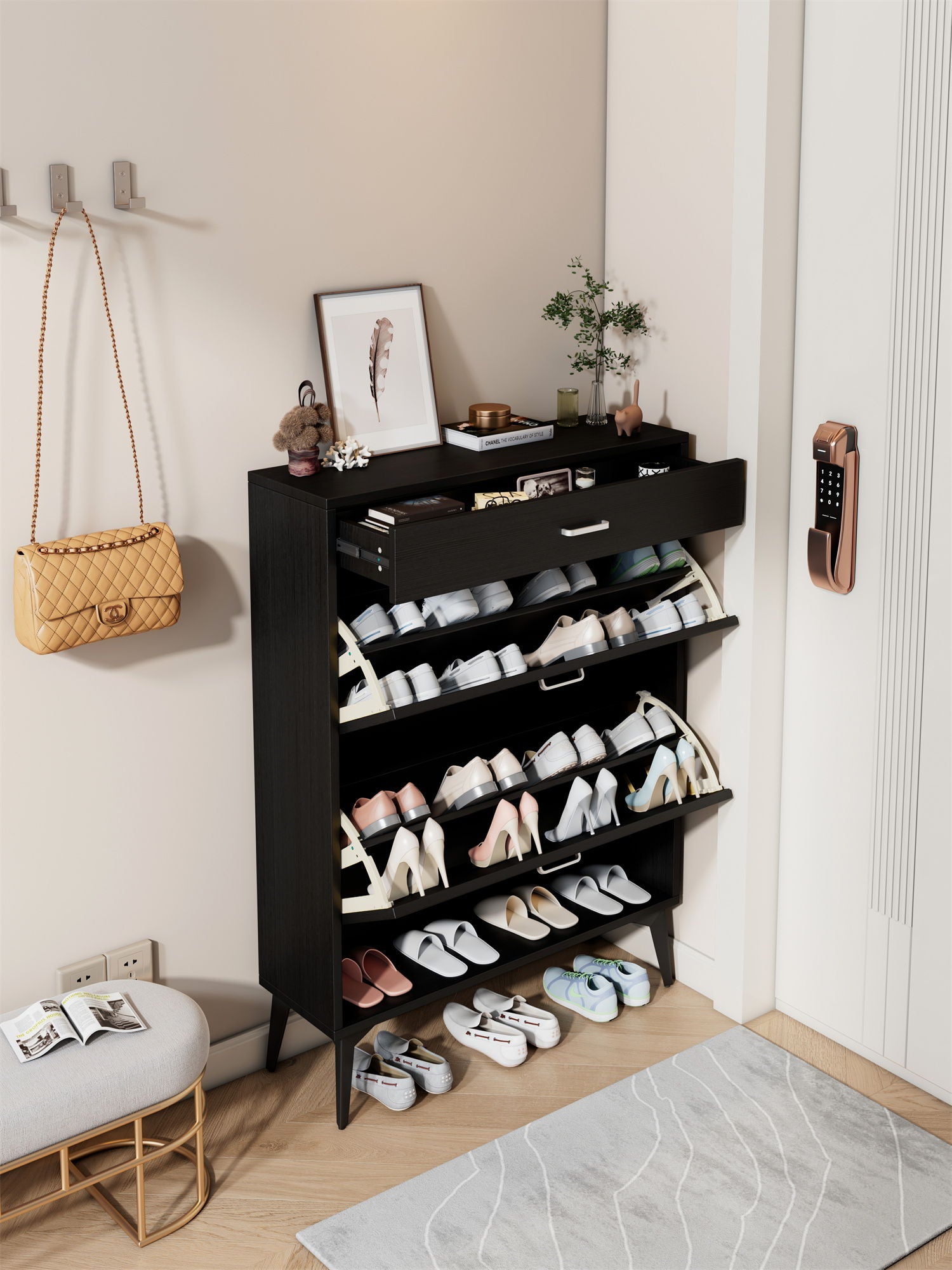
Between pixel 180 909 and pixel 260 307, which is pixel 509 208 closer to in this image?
pixel 260 307

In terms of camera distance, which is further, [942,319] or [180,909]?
[180,909]

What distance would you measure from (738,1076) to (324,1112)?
84 centimetres

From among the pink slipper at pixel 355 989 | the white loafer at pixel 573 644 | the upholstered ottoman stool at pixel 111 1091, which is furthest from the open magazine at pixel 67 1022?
the white loafer at pixel 573 644

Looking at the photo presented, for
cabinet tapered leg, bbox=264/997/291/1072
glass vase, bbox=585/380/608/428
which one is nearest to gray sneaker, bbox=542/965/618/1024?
Answer: cabinet tapered leg, bbox=264/997/291/1072

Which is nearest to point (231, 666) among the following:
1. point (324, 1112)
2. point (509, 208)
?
point (324, 1112)

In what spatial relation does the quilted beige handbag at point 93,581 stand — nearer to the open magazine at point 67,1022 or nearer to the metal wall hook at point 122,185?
the metal wall hook at point 122,185

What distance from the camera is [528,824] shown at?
2.59 m

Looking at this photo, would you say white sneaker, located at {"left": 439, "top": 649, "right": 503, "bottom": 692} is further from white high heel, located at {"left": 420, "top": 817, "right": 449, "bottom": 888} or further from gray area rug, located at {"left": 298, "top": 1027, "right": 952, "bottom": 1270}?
gray area rug, located at {"left": 298, "top": 1027, "right": 952, "bottom": 1270}

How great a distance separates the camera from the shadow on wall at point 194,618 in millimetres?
2346

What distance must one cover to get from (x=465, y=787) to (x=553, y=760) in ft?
0.69

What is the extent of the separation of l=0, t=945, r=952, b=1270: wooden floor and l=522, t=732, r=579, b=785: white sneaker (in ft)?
1.98

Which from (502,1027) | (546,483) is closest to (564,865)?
(502,1027)

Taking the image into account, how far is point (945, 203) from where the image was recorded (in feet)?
7.42

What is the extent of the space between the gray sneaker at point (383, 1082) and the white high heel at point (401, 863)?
40cm
